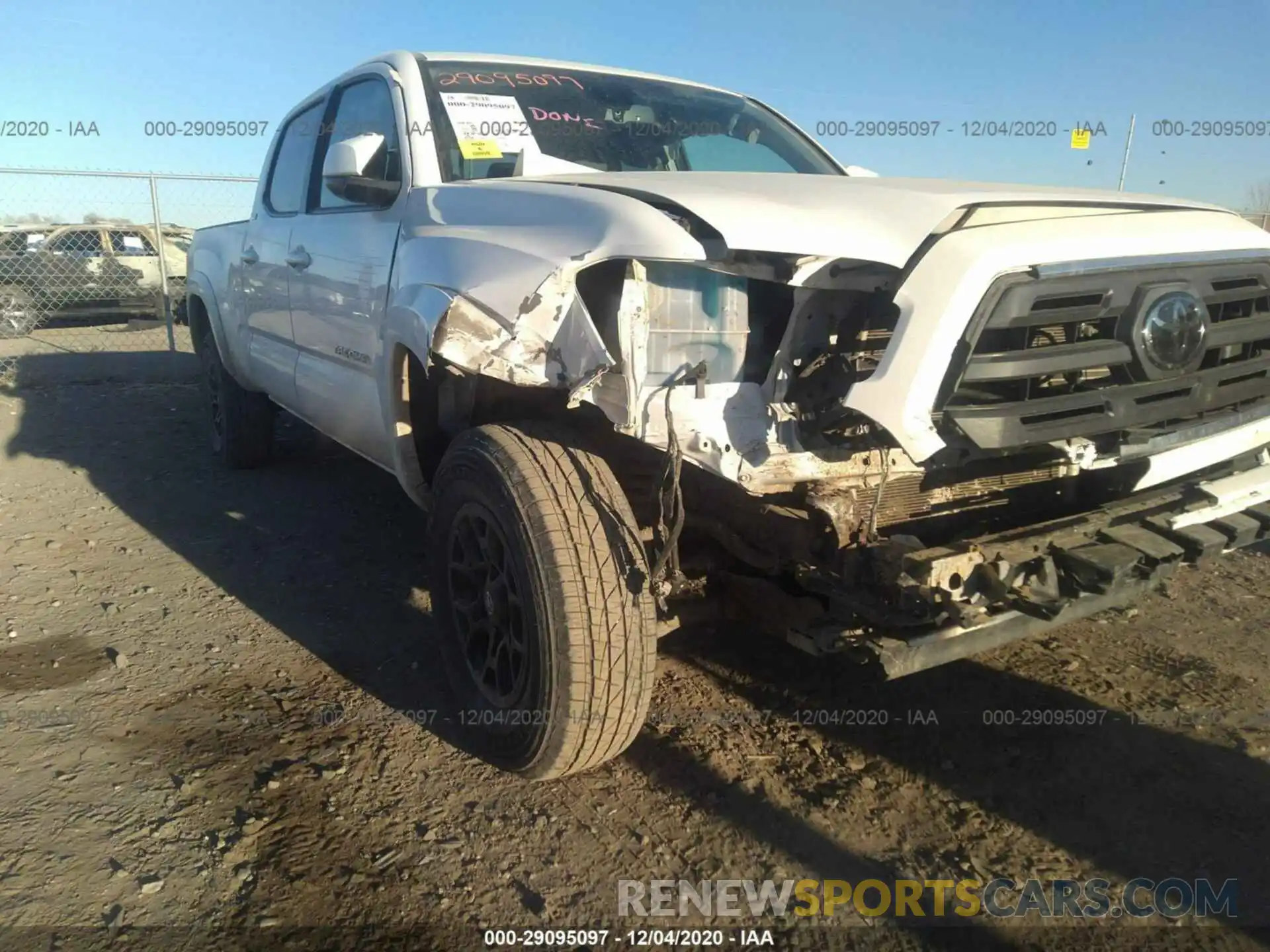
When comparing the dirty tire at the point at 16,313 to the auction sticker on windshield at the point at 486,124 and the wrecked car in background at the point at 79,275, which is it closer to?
the wrecked car in background at the point at 79,275

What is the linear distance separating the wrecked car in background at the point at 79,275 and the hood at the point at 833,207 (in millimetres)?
11197

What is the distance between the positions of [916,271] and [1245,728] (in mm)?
1893

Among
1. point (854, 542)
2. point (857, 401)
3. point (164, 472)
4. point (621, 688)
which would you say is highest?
point (857, 401)

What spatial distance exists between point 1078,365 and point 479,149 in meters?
2.13

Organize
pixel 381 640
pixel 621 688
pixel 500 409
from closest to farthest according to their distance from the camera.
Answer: pixel 621 688
pixel 500 409
pixel 381 640

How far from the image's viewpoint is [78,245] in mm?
12234

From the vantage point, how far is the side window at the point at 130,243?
12.5 metres

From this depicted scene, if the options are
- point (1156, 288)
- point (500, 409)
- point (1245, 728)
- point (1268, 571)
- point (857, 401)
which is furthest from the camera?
point (1268, 571)

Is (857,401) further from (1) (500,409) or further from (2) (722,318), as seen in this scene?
(1) (500,409)

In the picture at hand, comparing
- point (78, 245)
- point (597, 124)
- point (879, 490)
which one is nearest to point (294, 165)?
point (597, 124)

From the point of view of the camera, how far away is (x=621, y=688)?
2.39 meters

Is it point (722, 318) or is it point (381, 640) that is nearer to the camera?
→ point (722, 318)

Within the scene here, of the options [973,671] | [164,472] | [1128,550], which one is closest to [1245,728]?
[973,671]

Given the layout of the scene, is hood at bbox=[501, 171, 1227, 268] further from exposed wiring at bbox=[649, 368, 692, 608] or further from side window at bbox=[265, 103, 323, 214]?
side window at bbox=[265, 103, 323, 214]
